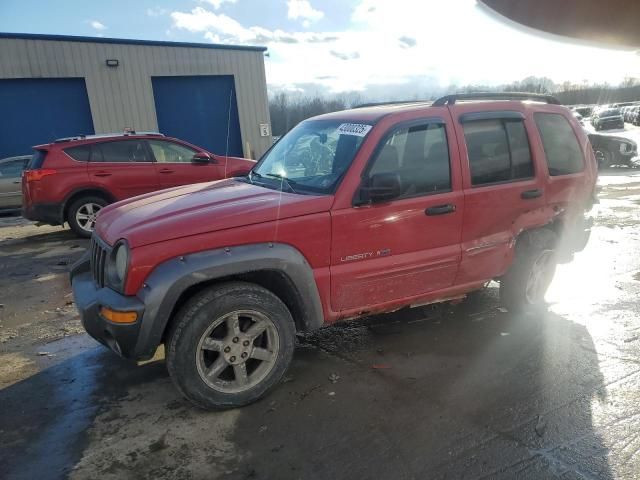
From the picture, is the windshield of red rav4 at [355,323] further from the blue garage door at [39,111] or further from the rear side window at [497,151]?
the blue garage door at [39,111]

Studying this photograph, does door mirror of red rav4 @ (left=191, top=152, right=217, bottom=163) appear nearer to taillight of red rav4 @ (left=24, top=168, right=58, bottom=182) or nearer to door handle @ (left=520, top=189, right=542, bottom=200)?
taillight of red rav4 @ (left=24, top=168, right=58, bottom=182)

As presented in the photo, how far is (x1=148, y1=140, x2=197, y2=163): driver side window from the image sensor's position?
356 inches

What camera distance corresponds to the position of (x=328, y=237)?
3.32 metres

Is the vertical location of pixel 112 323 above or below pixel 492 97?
below

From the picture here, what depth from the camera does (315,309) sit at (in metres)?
3.34

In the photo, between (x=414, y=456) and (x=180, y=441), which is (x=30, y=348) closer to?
(x=180, y=441)

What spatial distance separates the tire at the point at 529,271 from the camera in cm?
434

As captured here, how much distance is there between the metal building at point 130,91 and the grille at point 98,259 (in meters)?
10.7

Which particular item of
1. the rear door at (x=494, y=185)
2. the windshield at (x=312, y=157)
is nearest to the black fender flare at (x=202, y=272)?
the windshield at (x=312, y=157)

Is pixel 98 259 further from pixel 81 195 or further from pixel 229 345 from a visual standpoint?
pixel 81 195

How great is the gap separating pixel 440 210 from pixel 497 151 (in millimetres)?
855

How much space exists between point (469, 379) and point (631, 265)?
372cm

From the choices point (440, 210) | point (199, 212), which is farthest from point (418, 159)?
point (199, 212)

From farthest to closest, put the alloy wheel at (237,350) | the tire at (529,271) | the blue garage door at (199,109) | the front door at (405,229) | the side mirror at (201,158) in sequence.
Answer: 1. the blue garage door at (199,109)
2. the side mirror at (201,158)
3. the tire at (529,271)
4. the front door at (405,229)
5. the alloy wheel at (237,350)
